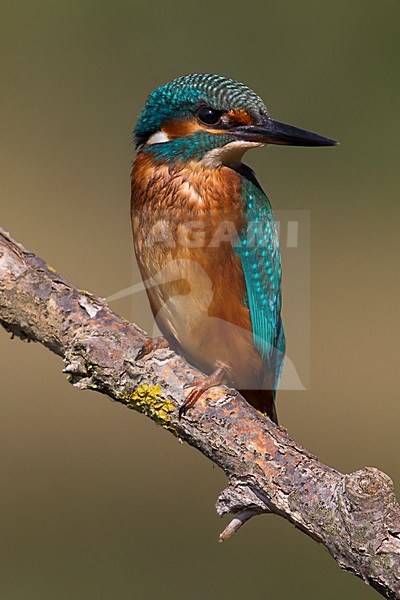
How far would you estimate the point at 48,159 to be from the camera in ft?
18.5

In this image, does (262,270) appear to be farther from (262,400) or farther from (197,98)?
(197,98)

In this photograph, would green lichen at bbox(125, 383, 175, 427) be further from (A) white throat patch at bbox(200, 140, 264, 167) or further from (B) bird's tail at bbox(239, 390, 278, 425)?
(A) white throat patch at bbox(200, 140, 264, 167)

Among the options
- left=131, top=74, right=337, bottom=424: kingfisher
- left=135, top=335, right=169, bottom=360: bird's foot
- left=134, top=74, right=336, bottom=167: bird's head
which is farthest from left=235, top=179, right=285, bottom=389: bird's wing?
left=135, top=335, right=169, bottom=360: bird's foot

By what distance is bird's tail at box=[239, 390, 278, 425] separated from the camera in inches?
78.8

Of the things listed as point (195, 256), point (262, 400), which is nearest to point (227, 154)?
point (195, 256)

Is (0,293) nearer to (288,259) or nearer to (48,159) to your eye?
(288,259)

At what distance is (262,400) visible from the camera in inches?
79.3

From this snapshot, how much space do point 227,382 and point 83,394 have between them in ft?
9.14

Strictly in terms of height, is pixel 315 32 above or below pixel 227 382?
above

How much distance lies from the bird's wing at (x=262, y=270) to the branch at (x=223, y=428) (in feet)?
0.87

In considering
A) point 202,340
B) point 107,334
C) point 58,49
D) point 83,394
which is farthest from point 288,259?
point 58,49

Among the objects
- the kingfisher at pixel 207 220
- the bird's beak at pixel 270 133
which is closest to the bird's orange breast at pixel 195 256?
the kingfisher at pixel 207 220

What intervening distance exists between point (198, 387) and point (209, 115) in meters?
0.50

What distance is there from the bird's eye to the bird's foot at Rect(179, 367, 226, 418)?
46 centimetres
